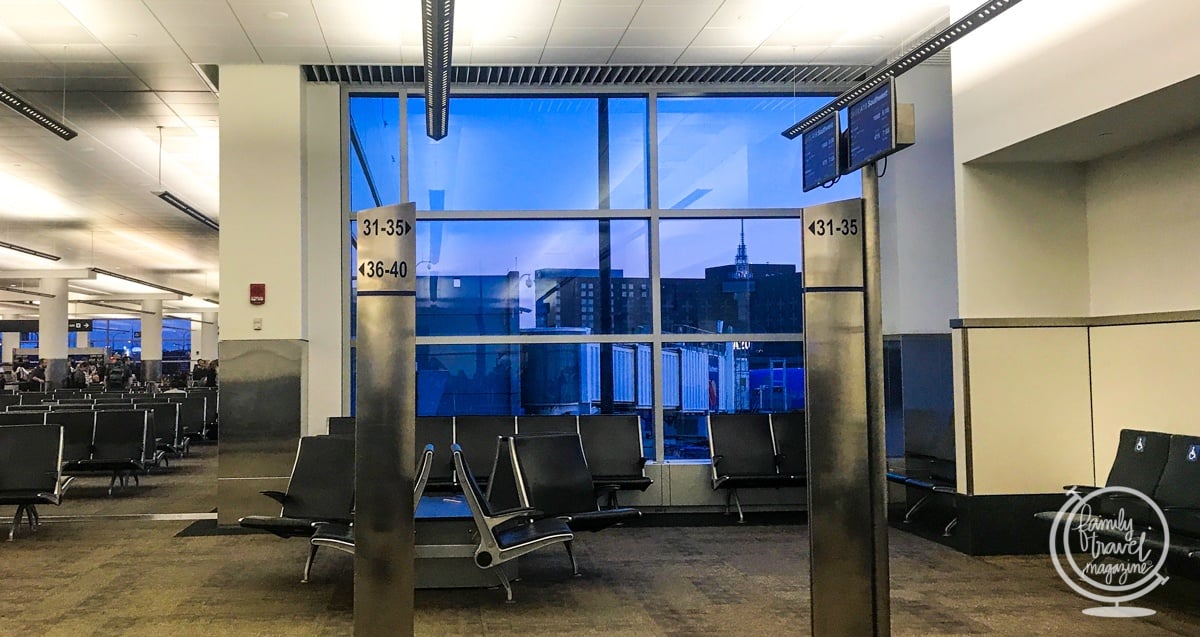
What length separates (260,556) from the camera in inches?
248

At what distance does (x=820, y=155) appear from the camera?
Answer: 4320 millimetres

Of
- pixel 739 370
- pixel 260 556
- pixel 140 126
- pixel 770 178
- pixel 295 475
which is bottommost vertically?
pixel 260 556

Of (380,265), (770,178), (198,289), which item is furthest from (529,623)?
(198,289)

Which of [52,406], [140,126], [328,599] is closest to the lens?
[328,599]

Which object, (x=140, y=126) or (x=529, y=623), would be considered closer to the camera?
(x=529, y=623)

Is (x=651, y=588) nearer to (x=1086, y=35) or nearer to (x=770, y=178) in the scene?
(x=1086, y=35)

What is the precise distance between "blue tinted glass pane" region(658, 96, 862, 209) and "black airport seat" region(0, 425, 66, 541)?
5.64 metres

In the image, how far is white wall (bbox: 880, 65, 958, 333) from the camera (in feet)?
26.7

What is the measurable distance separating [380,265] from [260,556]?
370cm

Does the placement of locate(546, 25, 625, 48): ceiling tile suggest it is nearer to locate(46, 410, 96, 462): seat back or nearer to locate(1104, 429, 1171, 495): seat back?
locate(1104, 429, 1171, 495): seat back

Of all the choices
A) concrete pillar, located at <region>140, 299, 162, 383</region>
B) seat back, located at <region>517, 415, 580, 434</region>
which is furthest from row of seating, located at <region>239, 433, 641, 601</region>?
concrete pillar, located at <region>140, 299, 162, 383</region>

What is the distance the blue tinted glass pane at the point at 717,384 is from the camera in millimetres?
8500

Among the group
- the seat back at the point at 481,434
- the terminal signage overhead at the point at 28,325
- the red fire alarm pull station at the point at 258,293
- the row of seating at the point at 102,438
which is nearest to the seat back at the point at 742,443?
the seat back at the point at 481,434

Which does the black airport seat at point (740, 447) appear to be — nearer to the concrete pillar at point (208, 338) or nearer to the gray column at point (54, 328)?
the gray column at point (54, 328)
